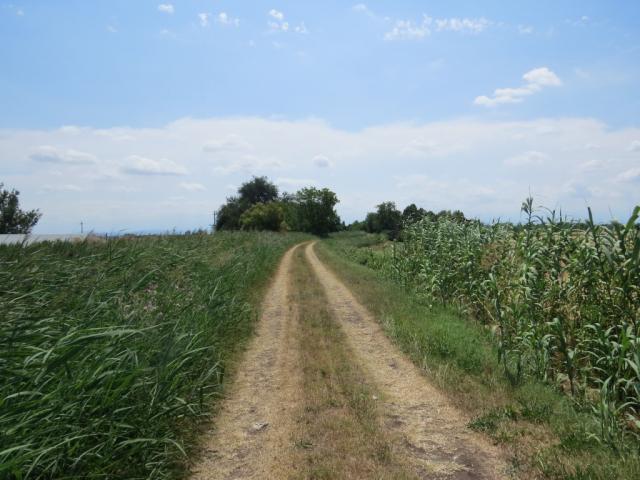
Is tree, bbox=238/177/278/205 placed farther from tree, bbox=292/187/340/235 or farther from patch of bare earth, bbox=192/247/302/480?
patch of bare earth, bbox=192/247/302/480

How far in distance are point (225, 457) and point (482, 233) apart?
919cm

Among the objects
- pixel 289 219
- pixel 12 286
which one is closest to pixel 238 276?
pixel 12 286

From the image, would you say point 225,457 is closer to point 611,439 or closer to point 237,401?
point 237,401

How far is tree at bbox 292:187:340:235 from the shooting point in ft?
283

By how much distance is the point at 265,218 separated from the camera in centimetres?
9094

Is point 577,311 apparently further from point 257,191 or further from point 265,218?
point 257,191

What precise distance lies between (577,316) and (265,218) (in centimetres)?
8565

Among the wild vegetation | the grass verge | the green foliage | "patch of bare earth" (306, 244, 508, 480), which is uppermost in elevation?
the green foliage

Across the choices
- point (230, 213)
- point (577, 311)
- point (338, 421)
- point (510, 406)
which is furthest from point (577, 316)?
point (230, 213)

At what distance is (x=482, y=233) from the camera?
1170 centimetres

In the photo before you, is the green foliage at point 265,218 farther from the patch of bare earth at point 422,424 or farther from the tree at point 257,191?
the patch of bare earth at point 422,424

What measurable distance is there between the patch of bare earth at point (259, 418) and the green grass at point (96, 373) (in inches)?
11.5

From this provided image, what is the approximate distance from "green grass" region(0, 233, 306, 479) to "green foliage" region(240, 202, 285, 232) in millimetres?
81621

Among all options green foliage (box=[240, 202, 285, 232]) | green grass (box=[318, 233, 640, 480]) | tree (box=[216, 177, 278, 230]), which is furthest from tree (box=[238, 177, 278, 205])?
green grass (box=[318, 233, 640, 480])
